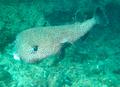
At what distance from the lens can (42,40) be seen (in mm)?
3221

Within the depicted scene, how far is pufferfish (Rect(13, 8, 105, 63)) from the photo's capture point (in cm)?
309

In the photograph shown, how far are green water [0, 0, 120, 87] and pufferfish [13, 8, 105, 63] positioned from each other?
10 centimetres

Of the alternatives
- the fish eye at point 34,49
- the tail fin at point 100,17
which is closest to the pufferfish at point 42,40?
the fish eye at point 34,49

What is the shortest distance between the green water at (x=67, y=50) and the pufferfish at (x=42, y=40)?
3.9 inches

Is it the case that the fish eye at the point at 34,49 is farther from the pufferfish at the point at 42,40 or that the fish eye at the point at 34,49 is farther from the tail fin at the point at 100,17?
the tail fin at the point at 100,17

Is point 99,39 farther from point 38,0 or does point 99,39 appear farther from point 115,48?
point 38,0

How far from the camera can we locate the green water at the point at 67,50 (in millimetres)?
2854

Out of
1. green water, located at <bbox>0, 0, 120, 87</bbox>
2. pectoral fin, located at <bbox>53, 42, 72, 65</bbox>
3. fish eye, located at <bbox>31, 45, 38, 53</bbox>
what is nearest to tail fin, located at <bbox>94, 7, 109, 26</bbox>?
green water, located at <bbox>0, 0, 120, 87</bbox>

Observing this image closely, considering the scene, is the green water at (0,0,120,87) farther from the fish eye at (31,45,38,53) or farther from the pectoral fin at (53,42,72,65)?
the fish eye at (31,45,38,53)

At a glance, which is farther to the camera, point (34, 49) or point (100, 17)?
point (100, 17)

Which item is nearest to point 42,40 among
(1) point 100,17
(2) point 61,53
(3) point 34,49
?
(3) point 34,49

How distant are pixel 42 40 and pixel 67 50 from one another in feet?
1.30

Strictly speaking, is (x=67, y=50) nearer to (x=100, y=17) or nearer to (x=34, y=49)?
(x=34, y=49)

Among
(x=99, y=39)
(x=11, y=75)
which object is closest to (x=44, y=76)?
(x=11, y=75)
